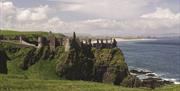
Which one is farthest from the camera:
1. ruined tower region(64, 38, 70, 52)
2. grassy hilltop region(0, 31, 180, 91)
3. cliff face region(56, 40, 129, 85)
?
ruined tower region(64, 38, 70, 52)

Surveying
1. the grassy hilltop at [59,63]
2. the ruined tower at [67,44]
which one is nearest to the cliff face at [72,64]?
the grassy hilltop at [59,63]

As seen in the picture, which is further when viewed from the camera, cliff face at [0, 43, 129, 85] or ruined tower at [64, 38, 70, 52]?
ruined tower at [64, 38, 70, 52]

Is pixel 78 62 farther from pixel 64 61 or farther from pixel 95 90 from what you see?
pixel 95 90

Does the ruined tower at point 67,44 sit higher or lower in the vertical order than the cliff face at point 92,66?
higher

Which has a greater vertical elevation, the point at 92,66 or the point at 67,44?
the point at 67,44

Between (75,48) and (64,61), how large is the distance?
558 cm

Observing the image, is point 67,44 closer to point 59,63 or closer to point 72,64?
point 59,63

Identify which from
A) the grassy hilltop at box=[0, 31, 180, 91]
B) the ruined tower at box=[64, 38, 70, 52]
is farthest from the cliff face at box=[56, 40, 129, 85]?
the ruined tower at box=[64, 38, 70, 52]

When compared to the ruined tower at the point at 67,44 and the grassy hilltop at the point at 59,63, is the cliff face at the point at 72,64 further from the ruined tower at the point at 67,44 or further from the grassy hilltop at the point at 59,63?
the ruined tower at the point at 67,44

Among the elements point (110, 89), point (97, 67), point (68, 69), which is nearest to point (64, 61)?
point (68, 69)

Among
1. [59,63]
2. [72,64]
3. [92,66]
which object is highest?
[59,63]

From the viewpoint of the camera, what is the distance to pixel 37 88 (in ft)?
157

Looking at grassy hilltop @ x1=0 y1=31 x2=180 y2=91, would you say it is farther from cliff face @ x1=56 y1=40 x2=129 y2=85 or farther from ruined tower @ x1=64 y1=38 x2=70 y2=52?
ruined tower @ x1=64 y1=38 x2=70 y2=52

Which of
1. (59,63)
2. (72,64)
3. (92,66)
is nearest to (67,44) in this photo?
(59,63)
